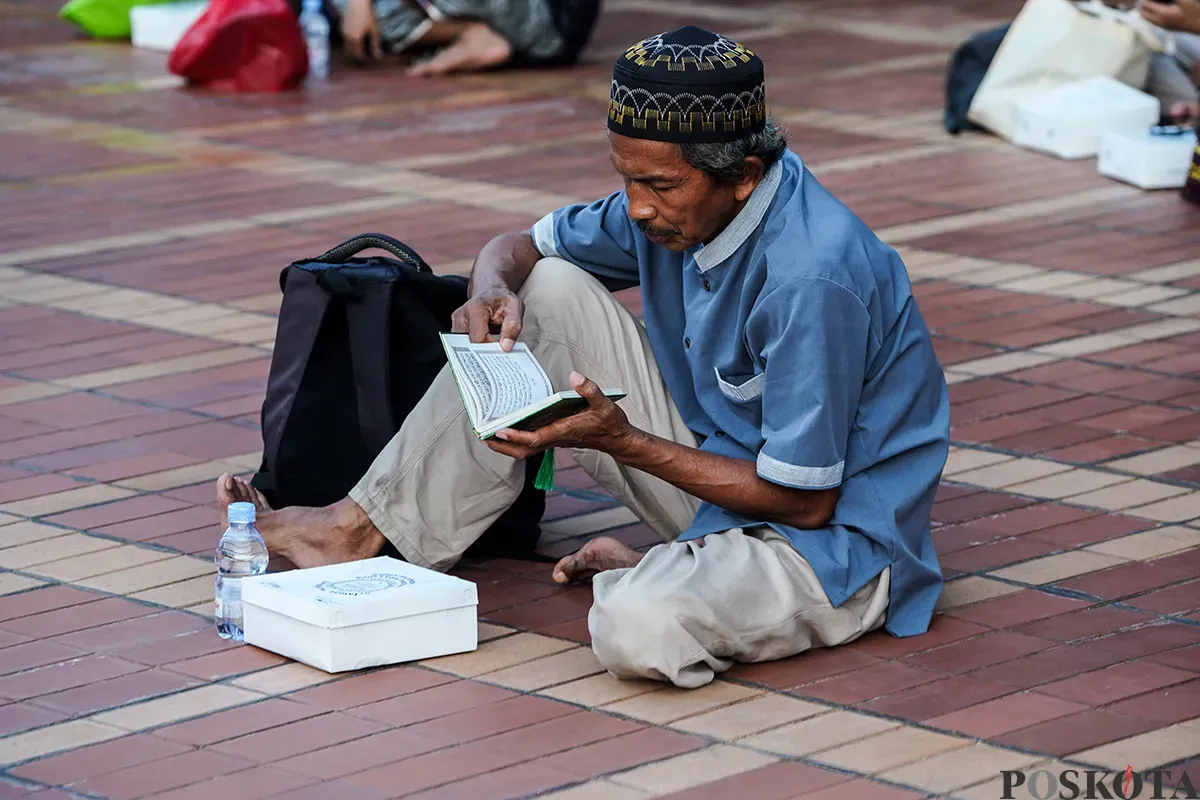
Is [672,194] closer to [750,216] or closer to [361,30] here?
[750,216]

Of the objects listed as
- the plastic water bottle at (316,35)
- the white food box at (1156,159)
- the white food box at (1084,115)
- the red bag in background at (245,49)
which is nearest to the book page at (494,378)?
the white food box at (1156,159)

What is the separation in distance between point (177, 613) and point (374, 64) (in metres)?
7.42

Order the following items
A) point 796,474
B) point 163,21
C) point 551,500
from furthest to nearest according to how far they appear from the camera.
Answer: point 163,21
point 551,500
point 796,474

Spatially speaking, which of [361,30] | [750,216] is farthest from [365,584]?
[361,30]

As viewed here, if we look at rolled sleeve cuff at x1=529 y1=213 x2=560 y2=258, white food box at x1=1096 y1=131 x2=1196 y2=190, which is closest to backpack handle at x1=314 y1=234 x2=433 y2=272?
rolled sleeve cuff at x1=529 y1=213 x2=560 y2=258

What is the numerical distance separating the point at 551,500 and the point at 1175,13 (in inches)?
123

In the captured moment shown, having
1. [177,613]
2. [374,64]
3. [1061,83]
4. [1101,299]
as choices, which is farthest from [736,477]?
[374,64]

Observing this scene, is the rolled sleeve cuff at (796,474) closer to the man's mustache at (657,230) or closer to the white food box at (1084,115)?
the man's mustache at (657,230)

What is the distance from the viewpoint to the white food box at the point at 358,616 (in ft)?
11.3

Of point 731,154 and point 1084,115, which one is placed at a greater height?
A: point 731,154

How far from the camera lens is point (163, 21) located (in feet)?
36.4

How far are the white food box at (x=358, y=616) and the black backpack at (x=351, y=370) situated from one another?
0.45 metres

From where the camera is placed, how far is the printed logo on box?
138 inches

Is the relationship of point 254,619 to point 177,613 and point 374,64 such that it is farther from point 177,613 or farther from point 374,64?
point 374,64
